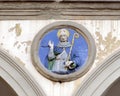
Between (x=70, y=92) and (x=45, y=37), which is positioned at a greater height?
(x=45, y=37)

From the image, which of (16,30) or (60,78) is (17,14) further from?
(60,78)

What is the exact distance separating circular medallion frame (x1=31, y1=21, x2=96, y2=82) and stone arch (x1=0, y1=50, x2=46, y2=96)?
0.18 meters

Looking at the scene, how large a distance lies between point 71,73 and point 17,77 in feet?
2.20

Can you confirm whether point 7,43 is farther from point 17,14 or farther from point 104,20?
point 104,20

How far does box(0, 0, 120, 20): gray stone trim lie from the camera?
37.8 feet

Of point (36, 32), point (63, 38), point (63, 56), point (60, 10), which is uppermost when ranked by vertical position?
point (60, 10)

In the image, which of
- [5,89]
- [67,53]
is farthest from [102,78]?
[5,89]

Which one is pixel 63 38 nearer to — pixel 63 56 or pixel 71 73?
pixel 63 56

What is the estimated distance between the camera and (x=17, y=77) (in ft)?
37.1

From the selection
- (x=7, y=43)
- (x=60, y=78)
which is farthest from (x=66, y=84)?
(x=7, y=43)

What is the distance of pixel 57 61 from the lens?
448 inches

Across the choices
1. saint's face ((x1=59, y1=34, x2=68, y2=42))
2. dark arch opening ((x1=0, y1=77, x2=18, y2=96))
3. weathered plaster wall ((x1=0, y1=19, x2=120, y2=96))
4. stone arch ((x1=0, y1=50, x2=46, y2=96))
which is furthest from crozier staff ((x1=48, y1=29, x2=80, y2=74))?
dark arch opening ((x1=0, y1=77, x2=18, y2=96))

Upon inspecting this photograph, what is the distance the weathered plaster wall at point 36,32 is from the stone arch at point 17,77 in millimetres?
69

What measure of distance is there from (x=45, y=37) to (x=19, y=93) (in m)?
0.79
